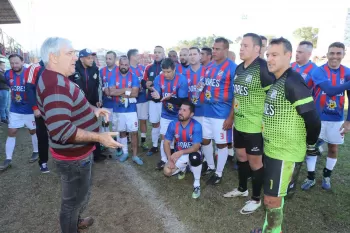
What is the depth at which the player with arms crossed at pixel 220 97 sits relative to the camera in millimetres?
4285

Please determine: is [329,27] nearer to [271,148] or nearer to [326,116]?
[326,116]

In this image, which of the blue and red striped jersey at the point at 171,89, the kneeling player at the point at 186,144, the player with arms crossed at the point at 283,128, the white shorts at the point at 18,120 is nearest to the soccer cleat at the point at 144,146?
the blue and red striped jersey at the point at 171,89

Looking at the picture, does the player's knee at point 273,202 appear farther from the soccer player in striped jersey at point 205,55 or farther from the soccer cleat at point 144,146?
the soccer cleat at point 144,146

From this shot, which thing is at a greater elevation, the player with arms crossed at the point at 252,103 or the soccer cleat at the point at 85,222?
the player with arms crossed at the point at 252,103

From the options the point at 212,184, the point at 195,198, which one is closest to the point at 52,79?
the point at 195,198

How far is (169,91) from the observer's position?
5.12 meters

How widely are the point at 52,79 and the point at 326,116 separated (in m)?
4.33

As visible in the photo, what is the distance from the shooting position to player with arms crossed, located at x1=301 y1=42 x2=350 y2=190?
395 centimetres

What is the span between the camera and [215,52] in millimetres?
4348

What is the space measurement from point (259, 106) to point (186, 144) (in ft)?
5.27

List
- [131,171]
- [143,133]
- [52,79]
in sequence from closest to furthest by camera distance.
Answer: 1. [52,79]
2. [131,171]
3. [143,133]

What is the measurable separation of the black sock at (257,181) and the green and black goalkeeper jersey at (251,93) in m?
0.61

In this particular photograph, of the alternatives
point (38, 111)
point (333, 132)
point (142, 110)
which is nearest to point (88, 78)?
point (38, 111)

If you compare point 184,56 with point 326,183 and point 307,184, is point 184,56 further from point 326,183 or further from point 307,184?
point 326,183
